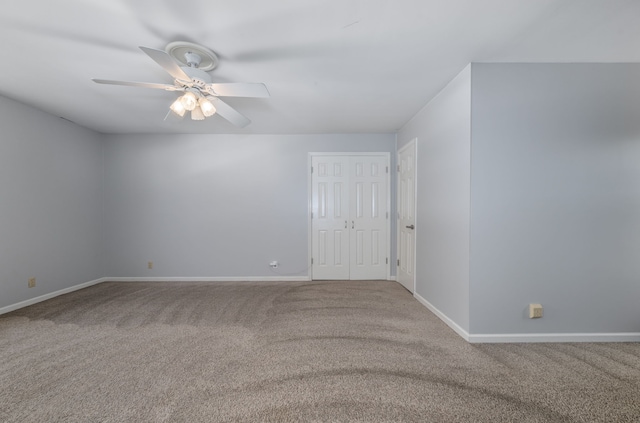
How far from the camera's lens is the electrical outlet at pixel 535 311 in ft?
7.11

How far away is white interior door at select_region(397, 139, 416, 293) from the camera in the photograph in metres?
3.45

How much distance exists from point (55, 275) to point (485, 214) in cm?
517

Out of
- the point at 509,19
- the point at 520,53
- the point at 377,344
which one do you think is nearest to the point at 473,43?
the point at 509,19

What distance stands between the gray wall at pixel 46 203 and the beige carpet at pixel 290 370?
59cm

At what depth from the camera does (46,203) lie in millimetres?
3305

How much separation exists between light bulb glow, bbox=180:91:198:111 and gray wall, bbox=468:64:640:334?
91.2 inches

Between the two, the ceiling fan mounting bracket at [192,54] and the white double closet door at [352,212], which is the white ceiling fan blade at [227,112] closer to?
the ceiling fan mounting bracket at [192,54]

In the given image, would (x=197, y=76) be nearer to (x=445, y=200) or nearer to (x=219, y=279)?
(x=445, y=200)

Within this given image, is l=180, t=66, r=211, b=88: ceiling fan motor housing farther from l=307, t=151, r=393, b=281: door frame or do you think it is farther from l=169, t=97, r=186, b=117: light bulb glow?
l=307, t=151, r=393, b=281: door frame

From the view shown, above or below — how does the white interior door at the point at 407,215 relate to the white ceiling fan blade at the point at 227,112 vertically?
below

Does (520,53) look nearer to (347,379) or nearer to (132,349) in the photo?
(347,379)

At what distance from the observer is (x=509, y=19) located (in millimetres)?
1669

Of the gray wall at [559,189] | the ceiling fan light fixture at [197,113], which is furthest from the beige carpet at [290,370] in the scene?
the ceiling fan light fixture at [197,113]

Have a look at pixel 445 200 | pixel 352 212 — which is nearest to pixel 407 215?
pixel 352 212
